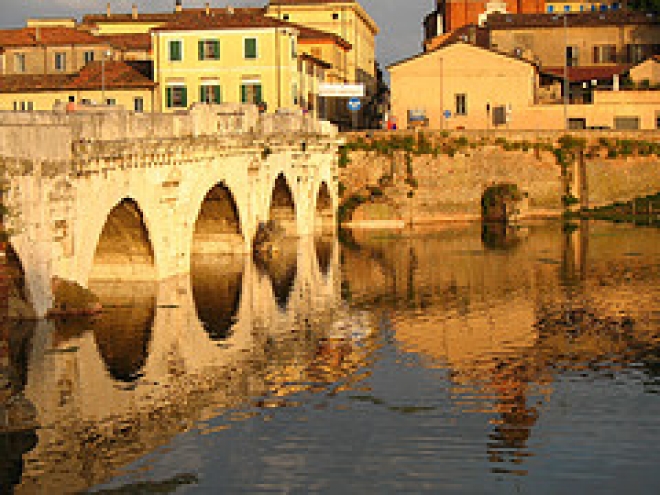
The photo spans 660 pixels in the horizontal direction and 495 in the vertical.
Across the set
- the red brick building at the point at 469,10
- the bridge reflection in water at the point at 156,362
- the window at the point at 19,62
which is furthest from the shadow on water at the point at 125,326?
the red brick building at the point at 469,10

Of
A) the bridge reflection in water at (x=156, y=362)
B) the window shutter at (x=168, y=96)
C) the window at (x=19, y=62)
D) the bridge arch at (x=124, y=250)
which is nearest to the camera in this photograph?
the bridge reflection in water at (x=156, y=362)

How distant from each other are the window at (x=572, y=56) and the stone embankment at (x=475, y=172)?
20.7 metres

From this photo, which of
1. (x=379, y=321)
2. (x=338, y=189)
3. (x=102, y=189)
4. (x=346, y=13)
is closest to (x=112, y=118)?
(x=102, y=189)

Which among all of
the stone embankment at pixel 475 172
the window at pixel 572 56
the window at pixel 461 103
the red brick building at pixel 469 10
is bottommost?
the stone embankment at pixel 475 172

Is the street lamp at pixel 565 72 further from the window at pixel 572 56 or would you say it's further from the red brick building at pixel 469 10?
the red brick building at pixel 469 10

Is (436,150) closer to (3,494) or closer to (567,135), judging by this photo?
(567,135)

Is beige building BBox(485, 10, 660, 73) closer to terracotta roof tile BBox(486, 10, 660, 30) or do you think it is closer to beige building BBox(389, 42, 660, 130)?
terracotta roof tile BBox(486, 10, 660, 30)

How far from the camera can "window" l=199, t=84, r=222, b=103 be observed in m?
90.1

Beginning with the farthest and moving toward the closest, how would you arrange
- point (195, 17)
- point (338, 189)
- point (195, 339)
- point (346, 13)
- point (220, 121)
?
point (346, 13)
point (195, 17)
point (338, 189)
point (220, 121)
point (195, 339)

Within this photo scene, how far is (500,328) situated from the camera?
4328 centimetres

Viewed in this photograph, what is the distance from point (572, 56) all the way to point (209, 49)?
108ft

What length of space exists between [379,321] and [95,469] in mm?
19878

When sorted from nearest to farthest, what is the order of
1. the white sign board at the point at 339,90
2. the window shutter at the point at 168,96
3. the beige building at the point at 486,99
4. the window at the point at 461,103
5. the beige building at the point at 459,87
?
the window shutter at the point at 168,96 → the beige building at the point at 459,87 → the beige building at the point at 486,99 → the window at the point at 461,103 → the white sign board at the point at 339,90

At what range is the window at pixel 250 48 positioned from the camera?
3531 inches
